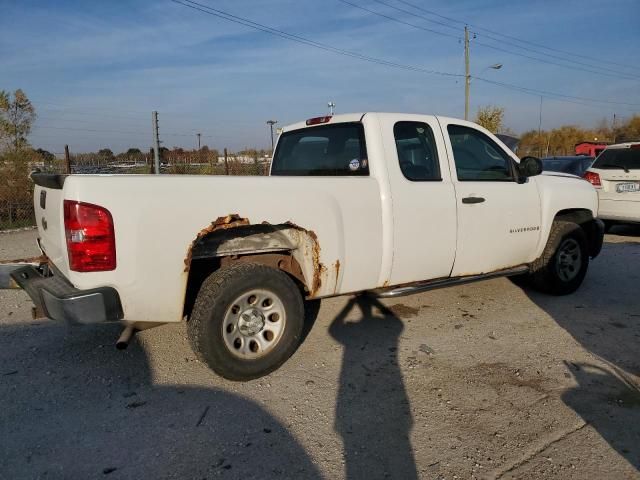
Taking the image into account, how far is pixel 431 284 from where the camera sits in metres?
4.30

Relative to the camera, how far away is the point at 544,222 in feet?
16.8

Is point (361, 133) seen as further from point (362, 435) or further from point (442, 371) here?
point (362, 435)

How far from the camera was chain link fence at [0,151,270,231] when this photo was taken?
10414 millimetres

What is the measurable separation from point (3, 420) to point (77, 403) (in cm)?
42

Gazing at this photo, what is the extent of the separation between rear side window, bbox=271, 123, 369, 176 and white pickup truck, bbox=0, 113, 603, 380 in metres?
0.02

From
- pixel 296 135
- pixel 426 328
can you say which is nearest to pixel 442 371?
pixel 426 328

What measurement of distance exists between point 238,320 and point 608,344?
3221 mm

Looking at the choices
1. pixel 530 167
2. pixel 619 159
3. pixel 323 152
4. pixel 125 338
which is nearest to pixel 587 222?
pixel 530 167

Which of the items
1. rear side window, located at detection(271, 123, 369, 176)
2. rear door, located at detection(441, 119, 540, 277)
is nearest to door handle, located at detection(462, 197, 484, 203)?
rear door, located at detection(441, 119, 540, 277)

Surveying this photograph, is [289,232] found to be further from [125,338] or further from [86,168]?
[86,168]

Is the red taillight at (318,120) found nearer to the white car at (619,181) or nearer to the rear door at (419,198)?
the rear door at (419,198)

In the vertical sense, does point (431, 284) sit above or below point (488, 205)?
below

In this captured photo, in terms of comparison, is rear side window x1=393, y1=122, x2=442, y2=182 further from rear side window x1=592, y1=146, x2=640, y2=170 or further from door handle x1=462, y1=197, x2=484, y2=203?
Result: rear side window x1=592, y1=146, x2=640, y2=170

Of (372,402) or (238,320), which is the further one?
(238,320)
